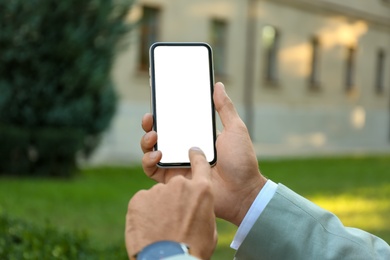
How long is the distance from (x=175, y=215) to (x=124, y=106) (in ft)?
67.2

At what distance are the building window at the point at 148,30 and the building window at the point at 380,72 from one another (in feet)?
50.9

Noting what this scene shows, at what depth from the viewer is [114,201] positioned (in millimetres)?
11492

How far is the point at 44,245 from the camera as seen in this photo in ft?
15.5

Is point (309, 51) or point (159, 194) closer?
point (159, 194)

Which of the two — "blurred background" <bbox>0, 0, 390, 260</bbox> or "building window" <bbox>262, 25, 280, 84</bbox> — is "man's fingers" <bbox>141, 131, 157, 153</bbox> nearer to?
"blurred background" <bbox>0, 0, 390, 260</bbox>

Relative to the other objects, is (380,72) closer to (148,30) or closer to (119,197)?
(148,30)

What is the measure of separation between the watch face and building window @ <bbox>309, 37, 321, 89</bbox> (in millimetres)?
30289

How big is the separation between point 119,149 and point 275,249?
64.4 feet

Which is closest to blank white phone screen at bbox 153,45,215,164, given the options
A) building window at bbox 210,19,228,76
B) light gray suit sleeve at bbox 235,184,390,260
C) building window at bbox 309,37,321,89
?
light gray suit sleeve at bbox 235,184,390,260

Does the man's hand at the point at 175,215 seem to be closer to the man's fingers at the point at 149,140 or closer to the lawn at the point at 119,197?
the man's fingers at the point at 149,140

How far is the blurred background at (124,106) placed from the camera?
33.1 feet

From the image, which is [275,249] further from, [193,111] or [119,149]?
[119,149]

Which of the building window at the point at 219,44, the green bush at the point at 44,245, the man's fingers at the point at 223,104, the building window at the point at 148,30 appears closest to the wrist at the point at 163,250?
the man's fingers at the point at 223,104

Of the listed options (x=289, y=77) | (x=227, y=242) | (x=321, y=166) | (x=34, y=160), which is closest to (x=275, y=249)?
(x=227, y=242)
